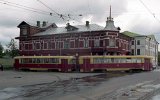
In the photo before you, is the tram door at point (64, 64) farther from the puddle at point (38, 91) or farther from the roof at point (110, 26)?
the puddle at point (38, 91)

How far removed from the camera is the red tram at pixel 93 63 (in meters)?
65.1

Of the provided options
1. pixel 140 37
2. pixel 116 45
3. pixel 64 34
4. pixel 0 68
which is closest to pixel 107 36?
pixel 116 45

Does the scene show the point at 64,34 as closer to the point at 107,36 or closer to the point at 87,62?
the point at 107,36

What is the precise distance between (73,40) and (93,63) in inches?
728

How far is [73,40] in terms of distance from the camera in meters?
83.0

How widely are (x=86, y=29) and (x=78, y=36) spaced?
9.86 feet

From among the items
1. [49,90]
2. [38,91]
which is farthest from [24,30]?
[38,91]

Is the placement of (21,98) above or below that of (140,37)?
below

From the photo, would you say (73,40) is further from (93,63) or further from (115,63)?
(115,63)

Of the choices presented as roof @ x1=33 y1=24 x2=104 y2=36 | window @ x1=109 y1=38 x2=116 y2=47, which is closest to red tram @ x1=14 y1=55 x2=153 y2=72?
window @ x1=109 y1=38 x2=116 y2=47

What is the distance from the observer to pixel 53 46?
8538 cm

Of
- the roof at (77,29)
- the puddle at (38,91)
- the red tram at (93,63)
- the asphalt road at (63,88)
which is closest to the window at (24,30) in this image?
the roof at (77,29)

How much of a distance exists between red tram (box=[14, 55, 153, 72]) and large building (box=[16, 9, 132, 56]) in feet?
34.6

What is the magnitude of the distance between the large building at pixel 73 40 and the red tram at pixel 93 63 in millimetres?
10554
